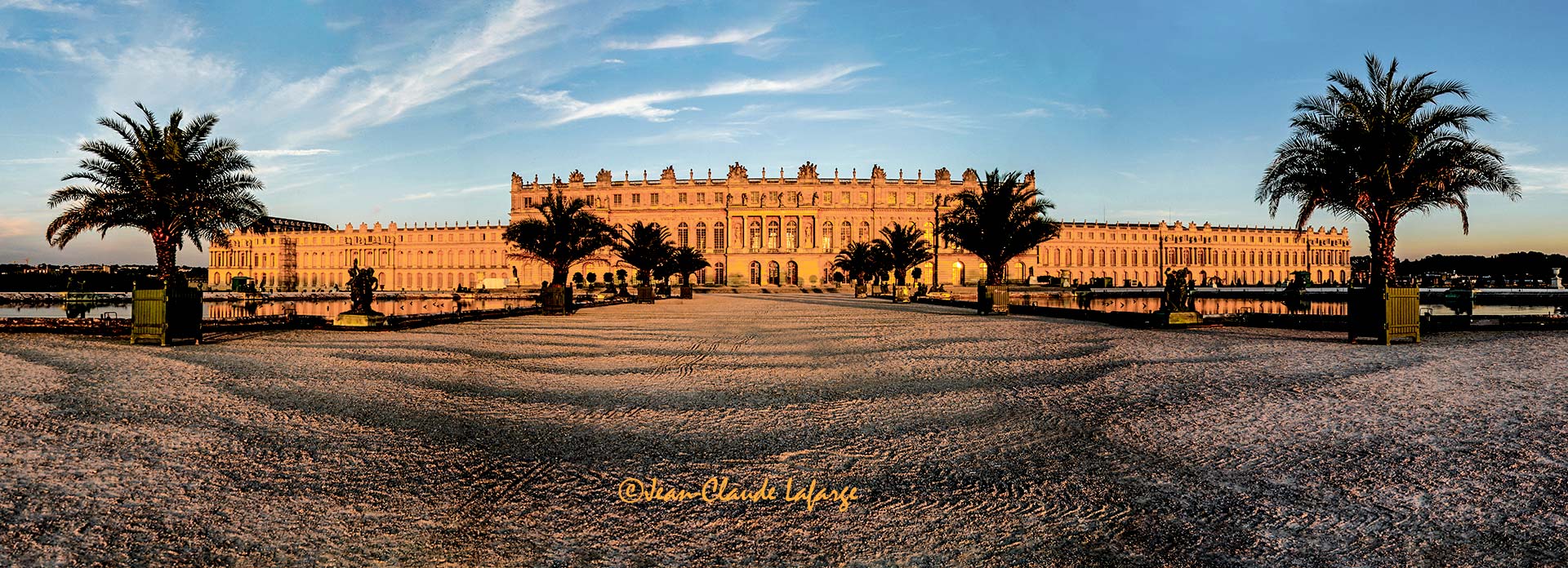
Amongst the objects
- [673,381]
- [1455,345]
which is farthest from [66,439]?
[1455,345]

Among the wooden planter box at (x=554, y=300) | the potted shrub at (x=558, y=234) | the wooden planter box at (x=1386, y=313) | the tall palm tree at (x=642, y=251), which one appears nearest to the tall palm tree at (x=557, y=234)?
the potted shrub at (x=558, y=234)

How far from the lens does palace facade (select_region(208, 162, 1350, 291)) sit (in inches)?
3494

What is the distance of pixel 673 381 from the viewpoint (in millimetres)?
8062

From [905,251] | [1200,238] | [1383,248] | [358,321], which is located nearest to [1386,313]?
[1383,248]

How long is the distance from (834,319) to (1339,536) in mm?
15990

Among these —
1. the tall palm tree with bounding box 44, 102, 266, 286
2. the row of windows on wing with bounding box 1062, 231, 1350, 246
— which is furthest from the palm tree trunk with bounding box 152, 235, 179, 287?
the row of windows on wing with bounding box 1062, 231, 1350, 246

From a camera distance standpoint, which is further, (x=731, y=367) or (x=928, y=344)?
(x=928, y=344)

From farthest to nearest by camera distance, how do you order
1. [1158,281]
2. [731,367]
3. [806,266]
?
[1158,281] → [806,266] → [731,367]

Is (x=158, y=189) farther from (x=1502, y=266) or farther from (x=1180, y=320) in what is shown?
(x=1502, y=266)

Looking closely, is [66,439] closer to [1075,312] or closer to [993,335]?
[993,335]

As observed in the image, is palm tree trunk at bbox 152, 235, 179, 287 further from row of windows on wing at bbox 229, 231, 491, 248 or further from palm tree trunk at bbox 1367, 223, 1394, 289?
row of windows on wing at bbox 229, 231, 491, 248

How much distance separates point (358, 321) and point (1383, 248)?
19.4 metres

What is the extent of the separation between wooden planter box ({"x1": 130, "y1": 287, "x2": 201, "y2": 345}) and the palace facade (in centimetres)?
7068

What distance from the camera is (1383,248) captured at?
50.0 feet
